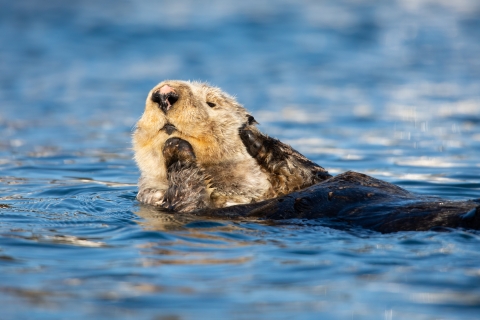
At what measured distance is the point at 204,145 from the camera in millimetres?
5355

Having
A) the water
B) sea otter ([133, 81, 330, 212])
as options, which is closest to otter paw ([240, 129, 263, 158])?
sea otter ([133, 81, 330, 212])

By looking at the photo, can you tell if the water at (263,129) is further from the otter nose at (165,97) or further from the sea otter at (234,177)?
the otter nose at (165,97)

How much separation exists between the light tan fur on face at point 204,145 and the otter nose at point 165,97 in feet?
0.09

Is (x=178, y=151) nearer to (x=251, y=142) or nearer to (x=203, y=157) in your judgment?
(x=203, y=157)

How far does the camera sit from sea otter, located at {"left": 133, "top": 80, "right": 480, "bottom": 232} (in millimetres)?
4836

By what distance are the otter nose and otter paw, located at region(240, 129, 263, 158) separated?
0.77 m

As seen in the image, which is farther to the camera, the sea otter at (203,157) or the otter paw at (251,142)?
the otter paw at (251,142)

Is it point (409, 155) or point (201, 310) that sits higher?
point (409, 155)

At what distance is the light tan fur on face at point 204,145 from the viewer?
5.19 m

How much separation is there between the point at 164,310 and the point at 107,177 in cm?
445

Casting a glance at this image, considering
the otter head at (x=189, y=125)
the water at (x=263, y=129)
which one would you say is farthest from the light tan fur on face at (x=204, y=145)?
the water at (x=263, y=129)

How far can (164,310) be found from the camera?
3461mm

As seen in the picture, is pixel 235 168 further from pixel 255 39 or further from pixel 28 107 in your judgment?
pixel 255 39

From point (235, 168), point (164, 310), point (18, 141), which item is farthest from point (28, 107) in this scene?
point (164, 310)
